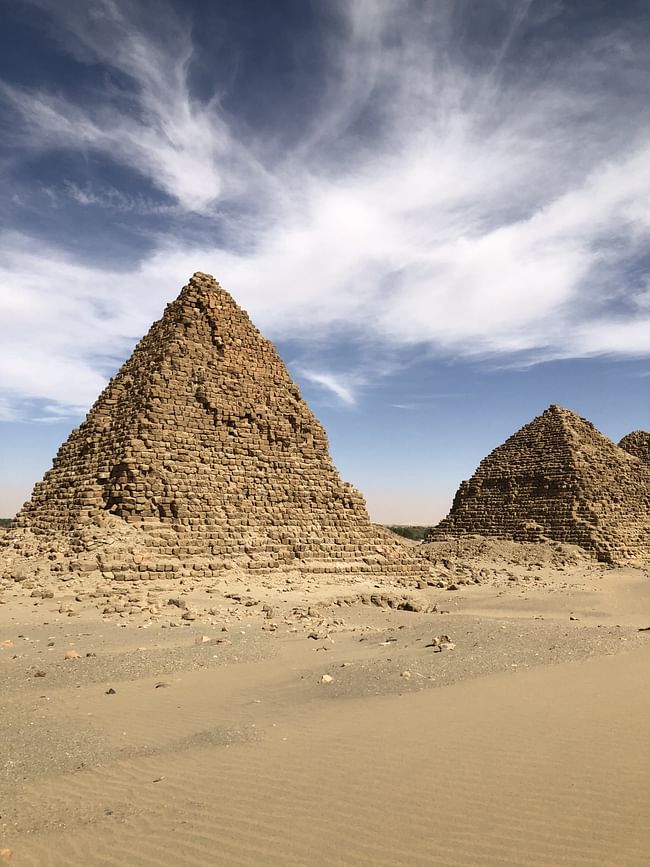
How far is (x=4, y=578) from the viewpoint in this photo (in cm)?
1456

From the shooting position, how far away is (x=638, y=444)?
4978 cm

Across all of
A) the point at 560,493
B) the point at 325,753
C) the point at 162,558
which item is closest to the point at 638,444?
the point at 560,493

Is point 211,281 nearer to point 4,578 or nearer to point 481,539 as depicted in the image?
point 4,578

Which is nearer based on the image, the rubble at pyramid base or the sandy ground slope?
the sandy ground slope

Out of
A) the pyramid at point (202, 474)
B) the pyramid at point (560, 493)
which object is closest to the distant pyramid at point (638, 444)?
the pyramid at point (560, 493)

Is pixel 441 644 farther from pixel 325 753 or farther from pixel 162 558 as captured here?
pixel 162 558

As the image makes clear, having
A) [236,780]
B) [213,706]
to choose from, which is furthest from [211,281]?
[236,780]

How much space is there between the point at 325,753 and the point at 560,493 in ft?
121

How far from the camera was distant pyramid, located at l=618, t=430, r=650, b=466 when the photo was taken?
4878cm

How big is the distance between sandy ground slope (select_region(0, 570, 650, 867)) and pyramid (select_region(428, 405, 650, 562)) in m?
29.6

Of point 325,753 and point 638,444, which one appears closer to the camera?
point 325,753

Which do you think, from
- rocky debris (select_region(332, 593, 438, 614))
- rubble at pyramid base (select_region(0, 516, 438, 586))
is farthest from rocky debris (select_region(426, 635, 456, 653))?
rubble at pyramid base (select_region(0, 516, 438, 586))

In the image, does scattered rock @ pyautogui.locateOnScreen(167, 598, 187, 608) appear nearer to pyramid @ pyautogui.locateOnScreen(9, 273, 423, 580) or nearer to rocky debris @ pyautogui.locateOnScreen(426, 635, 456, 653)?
pyramid @ pyautogui.locateOnScreen(9, 273, 423, 580)

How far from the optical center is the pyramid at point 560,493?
36.7 m
